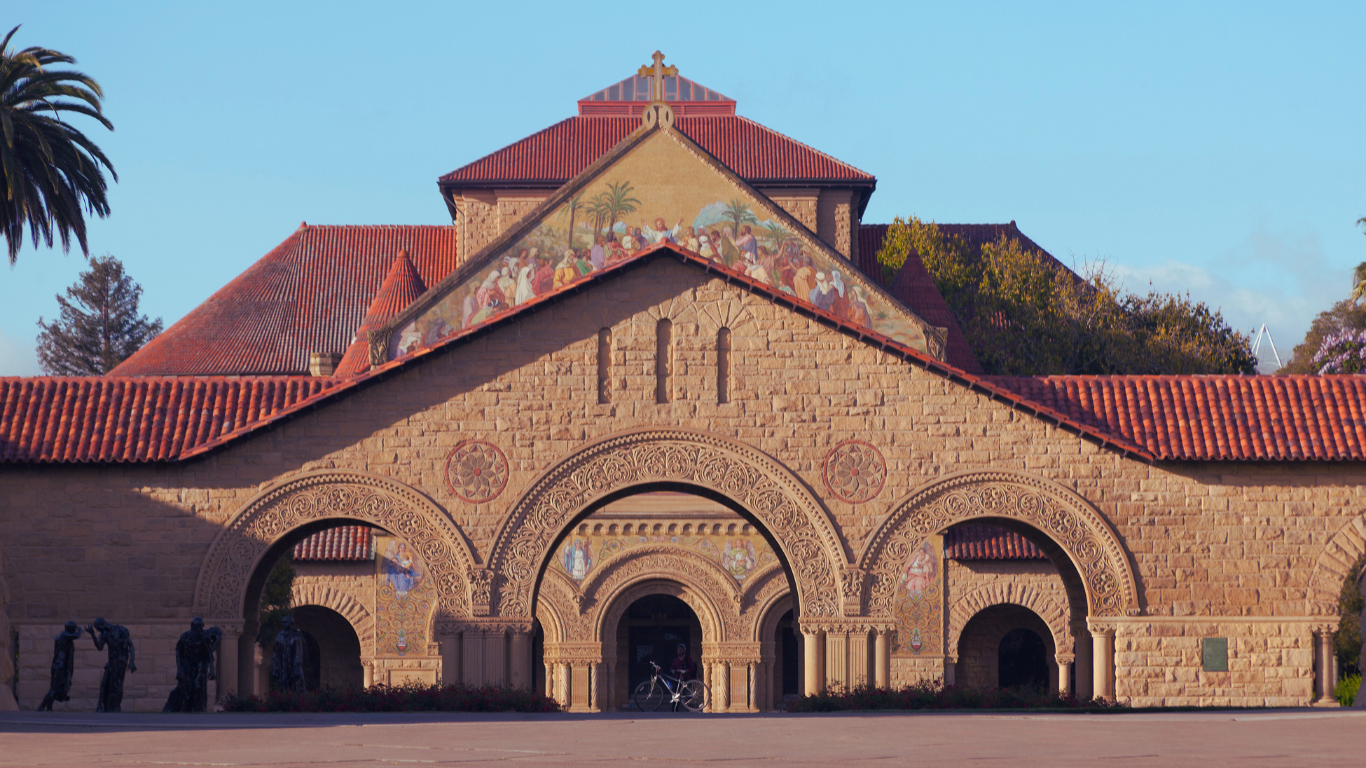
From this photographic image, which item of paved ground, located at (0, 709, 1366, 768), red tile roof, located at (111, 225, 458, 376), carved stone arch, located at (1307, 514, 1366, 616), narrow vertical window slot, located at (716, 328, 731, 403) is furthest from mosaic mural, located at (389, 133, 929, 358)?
red tile roof, located at (111, 225, 458, 376)

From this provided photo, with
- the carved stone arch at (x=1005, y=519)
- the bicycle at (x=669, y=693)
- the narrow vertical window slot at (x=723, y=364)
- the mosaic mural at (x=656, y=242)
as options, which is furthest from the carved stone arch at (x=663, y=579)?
the narrow vertical window slot at (x=723, y=364)

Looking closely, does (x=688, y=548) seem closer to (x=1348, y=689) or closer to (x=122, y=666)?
(x=1348, y=689)

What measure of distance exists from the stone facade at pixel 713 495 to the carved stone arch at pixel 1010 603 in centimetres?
1091

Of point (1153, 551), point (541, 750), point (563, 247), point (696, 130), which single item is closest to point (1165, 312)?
point (696, 130)

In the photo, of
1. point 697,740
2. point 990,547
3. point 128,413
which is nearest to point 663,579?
point 990,547

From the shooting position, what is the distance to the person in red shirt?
3588cm

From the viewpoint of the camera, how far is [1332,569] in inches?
903

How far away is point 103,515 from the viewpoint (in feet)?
75.0

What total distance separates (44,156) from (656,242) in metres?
12.3

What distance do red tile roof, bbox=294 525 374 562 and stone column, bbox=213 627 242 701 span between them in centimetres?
1130

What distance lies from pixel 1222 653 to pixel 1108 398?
4.03 m

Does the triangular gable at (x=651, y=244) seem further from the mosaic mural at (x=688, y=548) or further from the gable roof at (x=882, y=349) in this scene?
the mosaic mural at (x=688, y=548)

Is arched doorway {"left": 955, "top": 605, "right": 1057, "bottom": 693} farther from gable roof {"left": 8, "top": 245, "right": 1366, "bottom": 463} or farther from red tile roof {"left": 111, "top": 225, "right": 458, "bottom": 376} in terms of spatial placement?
red tile roof {"left": 111, "top": 225, "right": 458, "bottom": 376}

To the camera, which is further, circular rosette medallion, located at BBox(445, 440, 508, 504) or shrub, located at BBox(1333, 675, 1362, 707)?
shrub, located at BBox(1333, 675, 1362, 707)
